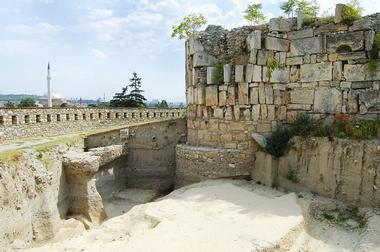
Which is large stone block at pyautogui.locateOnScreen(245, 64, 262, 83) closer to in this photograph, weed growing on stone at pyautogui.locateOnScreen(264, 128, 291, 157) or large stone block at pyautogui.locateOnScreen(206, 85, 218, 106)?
large stone block at pyautogui.locateOnScreen(206, 85, 218, 106)

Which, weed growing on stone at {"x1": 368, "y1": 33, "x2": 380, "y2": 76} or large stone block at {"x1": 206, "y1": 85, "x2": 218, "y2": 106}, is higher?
weed growing on stone at {"x1": 368, "y1": 33, "x2": 380, "y2": 76}

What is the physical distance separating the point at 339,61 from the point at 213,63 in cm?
401

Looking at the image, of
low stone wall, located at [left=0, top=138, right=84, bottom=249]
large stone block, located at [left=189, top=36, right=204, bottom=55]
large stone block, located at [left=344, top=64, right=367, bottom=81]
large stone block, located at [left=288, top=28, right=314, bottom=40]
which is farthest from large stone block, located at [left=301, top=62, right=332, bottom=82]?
low stone wall, located at [left=0, top=138, right=84, bottom=249]

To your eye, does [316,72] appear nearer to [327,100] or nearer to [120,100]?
[327,100]

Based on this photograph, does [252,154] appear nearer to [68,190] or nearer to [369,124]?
[369,124]

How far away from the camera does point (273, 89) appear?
11.0m

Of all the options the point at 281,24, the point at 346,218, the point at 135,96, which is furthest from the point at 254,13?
the point at 135,96

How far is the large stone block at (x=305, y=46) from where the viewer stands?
1045 centimetres

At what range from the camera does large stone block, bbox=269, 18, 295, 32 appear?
1089 centimetres

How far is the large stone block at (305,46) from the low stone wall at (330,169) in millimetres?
2754

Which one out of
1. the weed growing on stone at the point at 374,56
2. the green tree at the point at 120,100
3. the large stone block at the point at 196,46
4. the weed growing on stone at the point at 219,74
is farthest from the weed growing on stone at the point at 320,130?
the green tree at the point at 120,100

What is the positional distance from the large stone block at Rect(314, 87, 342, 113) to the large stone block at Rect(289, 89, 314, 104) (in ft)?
0.54

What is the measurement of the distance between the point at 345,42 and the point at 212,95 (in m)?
4.31

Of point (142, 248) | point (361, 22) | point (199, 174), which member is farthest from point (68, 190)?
point (361, 22)
